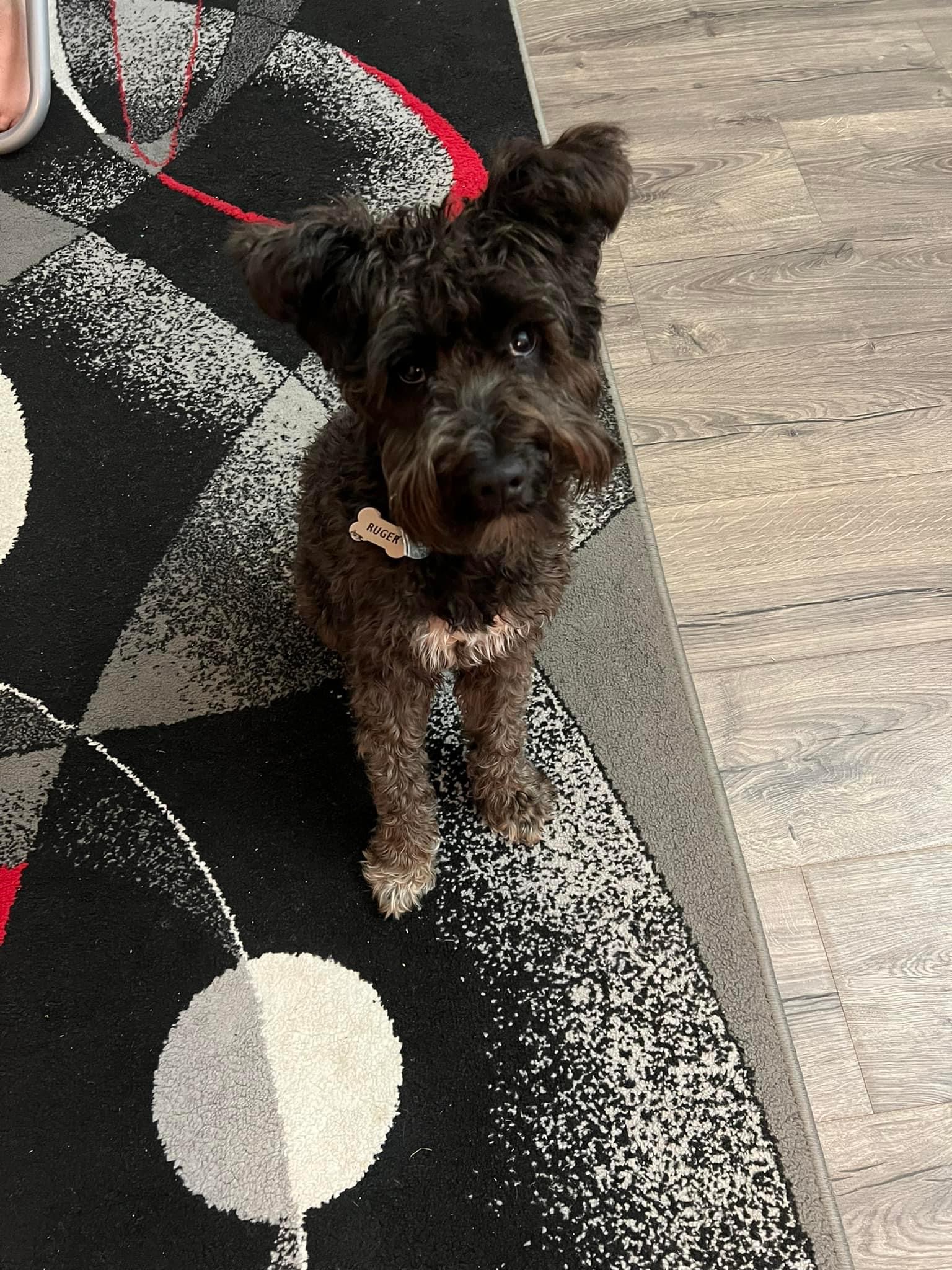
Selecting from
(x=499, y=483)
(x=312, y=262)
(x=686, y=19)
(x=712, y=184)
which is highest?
(x=312, y=262)

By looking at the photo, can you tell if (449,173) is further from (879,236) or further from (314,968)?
(314,968)

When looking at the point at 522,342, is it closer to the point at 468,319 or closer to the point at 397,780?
the point at 468,319

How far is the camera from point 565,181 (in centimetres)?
118

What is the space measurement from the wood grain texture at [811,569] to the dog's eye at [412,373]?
3.22 ft

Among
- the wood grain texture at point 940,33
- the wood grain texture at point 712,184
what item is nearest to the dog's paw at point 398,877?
the wood grain texture at point 712,184

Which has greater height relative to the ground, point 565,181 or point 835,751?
point 565,181

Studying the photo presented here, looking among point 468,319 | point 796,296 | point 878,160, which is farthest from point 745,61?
point 468,319

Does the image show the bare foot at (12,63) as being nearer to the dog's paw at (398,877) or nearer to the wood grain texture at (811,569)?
the wood grain texture at (811,569)

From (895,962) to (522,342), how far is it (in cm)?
124

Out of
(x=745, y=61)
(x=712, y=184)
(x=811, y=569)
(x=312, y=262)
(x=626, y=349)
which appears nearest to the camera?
(x=312, y=262)

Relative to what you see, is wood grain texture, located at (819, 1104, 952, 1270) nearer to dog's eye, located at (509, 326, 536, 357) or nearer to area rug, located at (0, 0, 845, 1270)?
area rug, located at (0, 0, 845, 1270)

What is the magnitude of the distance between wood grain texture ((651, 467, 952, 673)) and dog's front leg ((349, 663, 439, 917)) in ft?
2.13

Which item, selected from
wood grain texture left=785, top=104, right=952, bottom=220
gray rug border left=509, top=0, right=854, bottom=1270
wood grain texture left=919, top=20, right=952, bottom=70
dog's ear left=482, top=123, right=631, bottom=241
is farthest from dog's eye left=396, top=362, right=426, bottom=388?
wood grain texture left=919, top=20, right=952, bottom=70

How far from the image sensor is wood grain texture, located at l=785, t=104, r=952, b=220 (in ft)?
8.45
